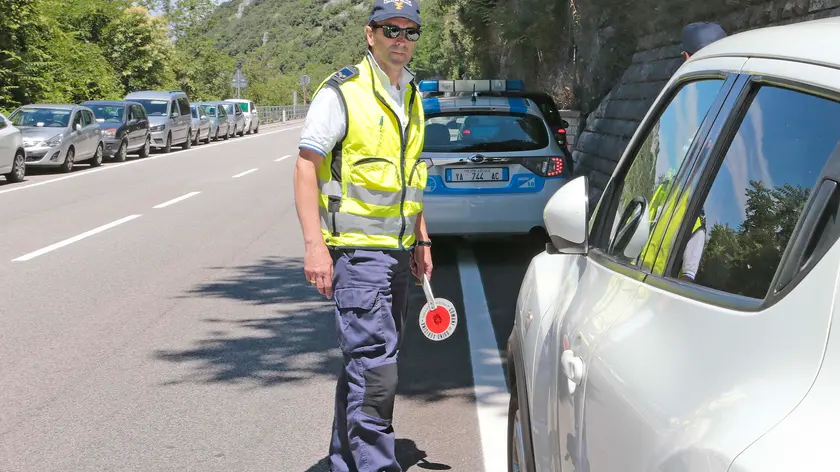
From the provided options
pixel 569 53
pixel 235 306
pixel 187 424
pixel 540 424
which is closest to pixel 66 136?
A: pixel 569 53

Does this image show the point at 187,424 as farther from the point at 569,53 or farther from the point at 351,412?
the point at 569,53

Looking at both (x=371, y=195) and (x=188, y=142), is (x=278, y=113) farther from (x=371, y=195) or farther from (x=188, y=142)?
(x=371, y=195)

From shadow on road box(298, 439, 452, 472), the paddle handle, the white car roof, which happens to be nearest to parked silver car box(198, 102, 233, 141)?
shadow on road box(298, 439, 452, 472)

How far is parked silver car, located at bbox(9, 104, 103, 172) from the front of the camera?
2272 centimetres

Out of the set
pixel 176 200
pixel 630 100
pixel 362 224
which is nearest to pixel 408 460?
pixel 362 224

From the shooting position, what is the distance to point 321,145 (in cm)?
387

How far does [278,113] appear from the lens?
72062 mm

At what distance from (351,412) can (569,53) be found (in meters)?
23.8

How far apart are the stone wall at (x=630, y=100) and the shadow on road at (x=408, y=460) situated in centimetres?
706

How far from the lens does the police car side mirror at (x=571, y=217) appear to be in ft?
9.14

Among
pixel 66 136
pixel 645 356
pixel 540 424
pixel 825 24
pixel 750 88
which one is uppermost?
pixel 825 24

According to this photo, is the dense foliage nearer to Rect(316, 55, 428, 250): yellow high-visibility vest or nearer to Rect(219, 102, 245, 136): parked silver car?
Rect(219, 102, 245, 136): parked silver car

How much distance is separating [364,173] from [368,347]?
660mm

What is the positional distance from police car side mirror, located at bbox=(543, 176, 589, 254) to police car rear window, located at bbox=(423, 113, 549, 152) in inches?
269
